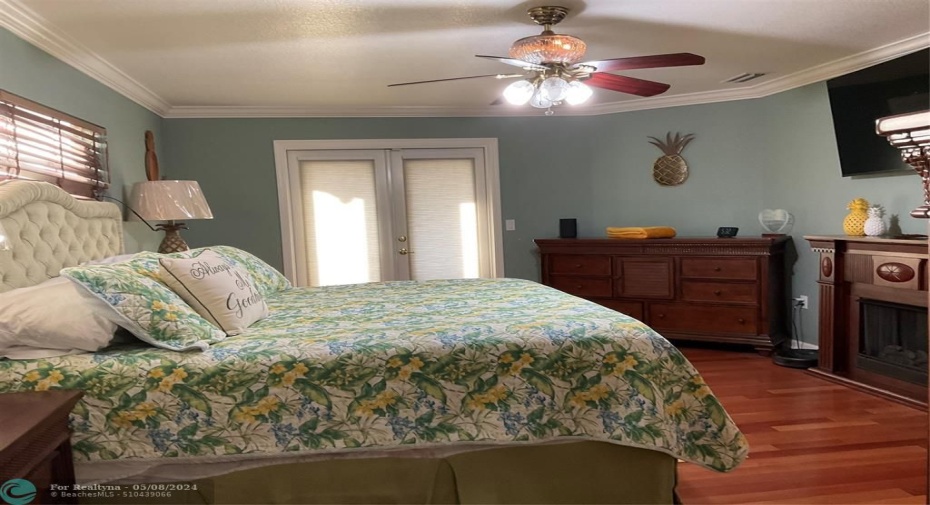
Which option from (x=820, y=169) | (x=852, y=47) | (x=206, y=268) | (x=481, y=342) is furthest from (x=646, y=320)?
(x=206, y=268)

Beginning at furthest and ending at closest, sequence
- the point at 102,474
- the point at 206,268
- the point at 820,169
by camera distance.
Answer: the point at 820,169, the point at 206,268, the point at 102,474

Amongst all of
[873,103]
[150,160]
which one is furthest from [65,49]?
[873,103]

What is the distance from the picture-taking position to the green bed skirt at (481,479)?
5.48 feet

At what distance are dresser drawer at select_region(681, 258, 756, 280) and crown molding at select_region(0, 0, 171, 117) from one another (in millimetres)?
4080

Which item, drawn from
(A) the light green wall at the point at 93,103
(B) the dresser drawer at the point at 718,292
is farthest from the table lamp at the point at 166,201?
(B) the dresser drawer at the point at 718,292

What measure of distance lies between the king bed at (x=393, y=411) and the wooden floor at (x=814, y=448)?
22.5 inches

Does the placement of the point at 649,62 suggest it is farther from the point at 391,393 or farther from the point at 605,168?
the point at 605,168

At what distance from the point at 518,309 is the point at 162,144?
11.4ft

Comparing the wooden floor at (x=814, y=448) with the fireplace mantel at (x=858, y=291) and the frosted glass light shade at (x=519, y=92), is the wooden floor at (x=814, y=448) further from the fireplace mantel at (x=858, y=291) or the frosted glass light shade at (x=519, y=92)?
the frosted glass light shade at (x=519, y=92)

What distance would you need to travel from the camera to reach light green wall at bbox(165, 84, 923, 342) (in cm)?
405

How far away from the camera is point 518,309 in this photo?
2197 mm

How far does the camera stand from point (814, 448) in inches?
95.4

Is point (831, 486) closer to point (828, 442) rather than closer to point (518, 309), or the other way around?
point (828, 442)

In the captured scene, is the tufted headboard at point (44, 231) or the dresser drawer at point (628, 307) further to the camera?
the dresser drawer at point (628, 307)
